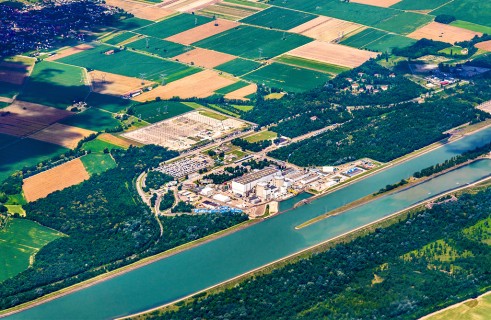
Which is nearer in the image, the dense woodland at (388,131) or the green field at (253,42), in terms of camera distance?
the dense woodland at (388,131)

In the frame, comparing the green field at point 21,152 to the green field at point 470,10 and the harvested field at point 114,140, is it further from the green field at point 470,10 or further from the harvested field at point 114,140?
the green field at point 470,10

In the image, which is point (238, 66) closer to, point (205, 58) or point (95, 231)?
point (205, 58)

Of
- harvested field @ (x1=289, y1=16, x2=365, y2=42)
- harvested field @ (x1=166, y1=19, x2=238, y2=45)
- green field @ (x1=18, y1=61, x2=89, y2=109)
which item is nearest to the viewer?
green field @ (x1=18, y1=61, x2=89, y2=109)

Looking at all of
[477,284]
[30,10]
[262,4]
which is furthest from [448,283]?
[30,10]

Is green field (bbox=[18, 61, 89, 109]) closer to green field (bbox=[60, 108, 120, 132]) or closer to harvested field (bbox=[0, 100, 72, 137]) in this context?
harvested field (bbox=[0, 100, 72, 137])

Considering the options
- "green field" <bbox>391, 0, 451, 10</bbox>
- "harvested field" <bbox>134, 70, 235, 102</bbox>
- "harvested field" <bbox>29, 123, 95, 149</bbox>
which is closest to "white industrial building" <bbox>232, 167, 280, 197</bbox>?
"harvested field" <bbox>29, 123, 95, 149</bbox>

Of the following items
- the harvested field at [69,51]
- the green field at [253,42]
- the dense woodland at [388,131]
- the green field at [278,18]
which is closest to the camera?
the dense woodland at [388,131]

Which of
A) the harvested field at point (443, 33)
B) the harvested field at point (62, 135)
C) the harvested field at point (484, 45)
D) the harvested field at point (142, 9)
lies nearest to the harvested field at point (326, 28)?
the harvested field at point (443, 33)
